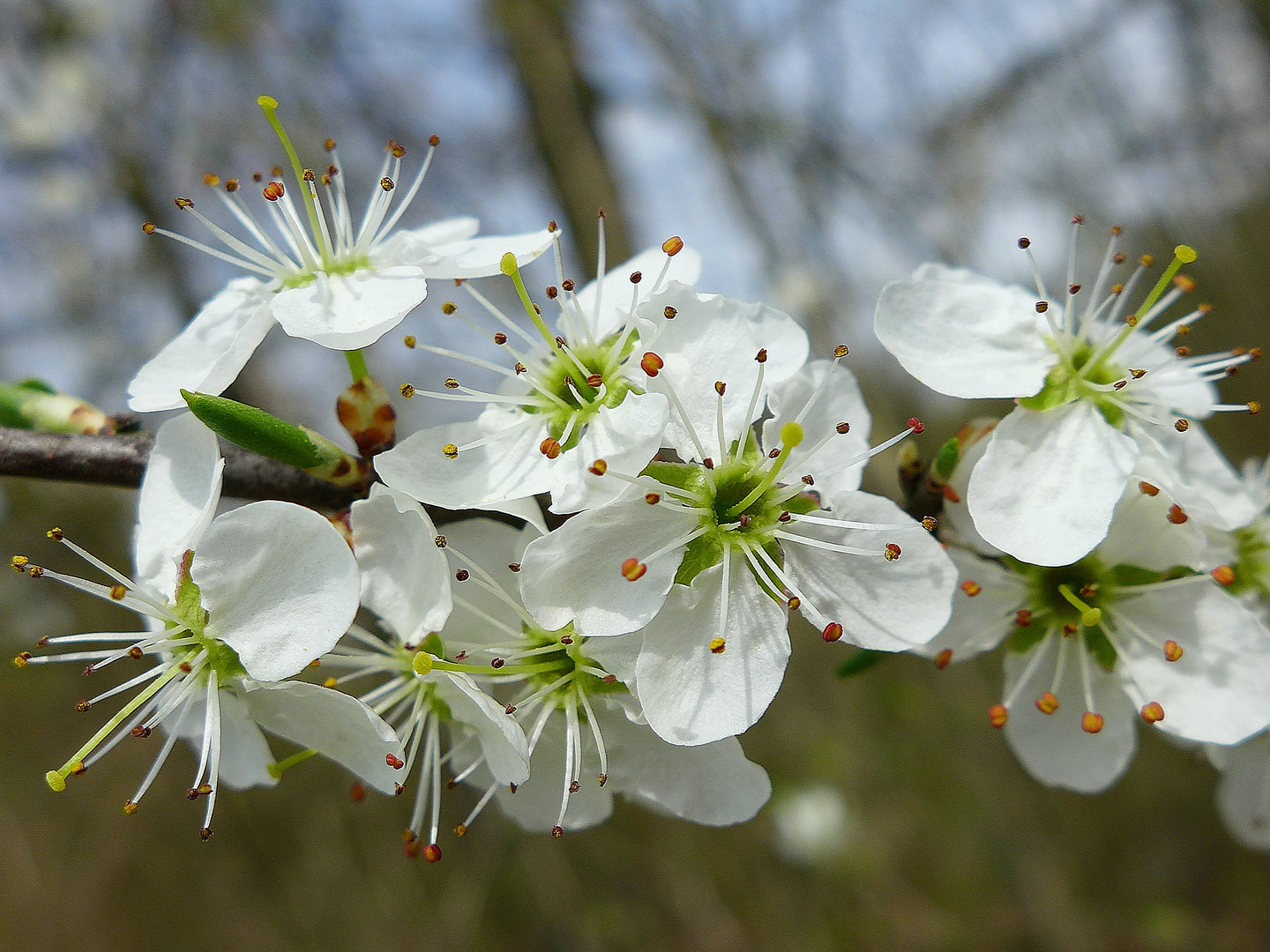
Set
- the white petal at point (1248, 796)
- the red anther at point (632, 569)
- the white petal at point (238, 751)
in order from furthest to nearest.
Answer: the white petal at point (1248, 796) → the white petal at point (238, 751) → the red anther at point (632, 569)

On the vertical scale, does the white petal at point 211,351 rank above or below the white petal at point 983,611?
above

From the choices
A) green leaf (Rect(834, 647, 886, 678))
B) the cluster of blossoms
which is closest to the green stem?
the cluster of blossoms

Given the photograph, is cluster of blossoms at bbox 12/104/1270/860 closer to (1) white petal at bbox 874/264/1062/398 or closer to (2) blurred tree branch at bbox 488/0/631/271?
(1) white petal at bbox 874/264/1062/398

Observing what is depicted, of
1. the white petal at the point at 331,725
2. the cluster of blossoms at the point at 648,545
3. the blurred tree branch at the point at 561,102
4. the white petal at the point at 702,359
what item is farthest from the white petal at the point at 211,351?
the blurred tree branch at the point at 561,102

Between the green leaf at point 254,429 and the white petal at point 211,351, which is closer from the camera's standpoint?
the green leaf at point 254,429

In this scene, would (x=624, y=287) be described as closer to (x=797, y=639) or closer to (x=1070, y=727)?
(x=1070, y=727)

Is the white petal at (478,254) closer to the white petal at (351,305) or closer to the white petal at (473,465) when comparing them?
the white petal at (351,305)
